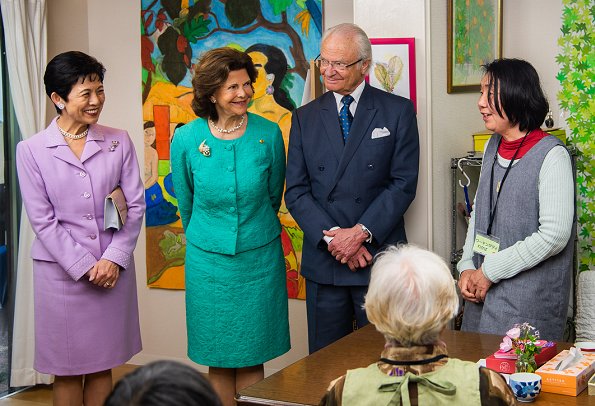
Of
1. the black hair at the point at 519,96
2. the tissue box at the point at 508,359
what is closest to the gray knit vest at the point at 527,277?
the black hair at the point at 519,96

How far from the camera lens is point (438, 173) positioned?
14.1 ft

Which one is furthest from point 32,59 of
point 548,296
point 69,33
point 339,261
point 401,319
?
point 401,319

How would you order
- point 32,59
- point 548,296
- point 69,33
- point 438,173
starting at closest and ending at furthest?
1. point 548,296
2. point 438,173
3. point 32,59
4. point 69,33

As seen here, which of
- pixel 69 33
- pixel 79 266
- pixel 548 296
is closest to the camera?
pixel 548 296

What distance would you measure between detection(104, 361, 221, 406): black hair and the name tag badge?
7.57ft

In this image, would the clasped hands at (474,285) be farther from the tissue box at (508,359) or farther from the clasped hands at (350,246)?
the tissue box at (508,359)

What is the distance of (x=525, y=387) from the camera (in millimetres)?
2338

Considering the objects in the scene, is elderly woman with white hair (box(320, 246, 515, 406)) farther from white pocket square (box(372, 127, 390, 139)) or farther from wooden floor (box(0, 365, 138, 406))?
wooden floor (box(0, 365, 138, 406))

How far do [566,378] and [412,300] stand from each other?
0.72 m

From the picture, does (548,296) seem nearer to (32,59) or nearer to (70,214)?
(70,214)

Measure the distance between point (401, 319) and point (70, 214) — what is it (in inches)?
89.9

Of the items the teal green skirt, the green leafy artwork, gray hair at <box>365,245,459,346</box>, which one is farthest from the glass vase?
the green leafy artwork

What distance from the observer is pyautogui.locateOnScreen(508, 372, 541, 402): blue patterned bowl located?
234 centimetres

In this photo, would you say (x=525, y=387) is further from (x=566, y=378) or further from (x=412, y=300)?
(x=412, y=300)
